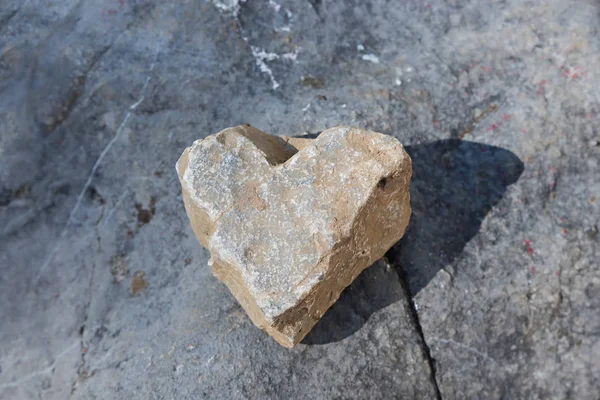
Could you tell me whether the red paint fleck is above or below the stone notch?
below

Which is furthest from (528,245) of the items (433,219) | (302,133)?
(302,133)

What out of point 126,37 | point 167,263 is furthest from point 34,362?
point 126,37

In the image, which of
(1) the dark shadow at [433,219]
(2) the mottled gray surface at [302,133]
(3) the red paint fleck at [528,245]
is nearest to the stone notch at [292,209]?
(1) the dark shadow at [433,219]

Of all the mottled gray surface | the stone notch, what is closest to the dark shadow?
the mottled gray surface

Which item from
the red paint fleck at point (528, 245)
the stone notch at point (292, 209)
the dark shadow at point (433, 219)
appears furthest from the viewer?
the red paint fleck at point (528, 245)

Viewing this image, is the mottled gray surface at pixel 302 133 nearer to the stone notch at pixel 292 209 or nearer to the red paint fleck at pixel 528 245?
the red paint fleck at pixel 528 245

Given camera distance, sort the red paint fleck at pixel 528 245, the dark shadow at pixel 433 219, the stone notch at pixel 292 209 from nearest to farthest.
A: the stone notch at pixel 292 209
the dark shadow at pixel 433 219
the red paint fleck at pixel 528 245

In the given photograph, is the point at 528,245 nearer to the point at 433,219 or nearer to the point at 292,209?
the point at 433,219

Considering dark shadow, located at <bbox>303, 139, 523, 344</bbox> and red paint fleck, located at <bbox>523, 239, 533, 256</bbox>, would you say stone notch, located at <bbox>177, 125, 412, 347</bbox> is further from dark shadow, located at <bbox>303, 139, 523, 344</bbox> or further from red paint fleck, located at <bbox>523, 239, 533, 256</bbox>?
red paint fleck, located at <bbox>523, 239, 533, 256</bbox>
